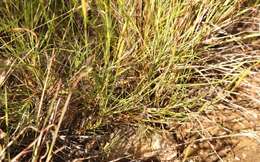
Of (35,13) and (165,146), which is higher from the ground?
(35,13)

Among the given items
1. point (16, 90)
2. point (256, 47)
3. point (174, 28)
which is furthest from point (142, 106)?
point (256, 47)

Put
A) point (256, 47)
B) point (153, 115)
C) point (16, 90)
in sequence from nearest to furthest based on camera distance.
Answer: point (16, 90), point (153, 115), point (256, 47)

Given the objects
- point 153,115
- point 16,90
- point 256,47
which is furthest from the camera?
point 256,47

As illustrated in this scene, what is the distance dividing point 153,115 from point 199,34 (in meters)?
0.28

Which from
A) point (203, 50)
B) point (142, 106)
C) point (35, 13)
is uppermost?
point (35, 13)

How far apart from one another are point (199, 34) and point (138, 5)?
0.20 m

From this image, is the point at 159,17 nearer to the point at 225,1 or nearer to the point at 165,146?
the point at 225,1

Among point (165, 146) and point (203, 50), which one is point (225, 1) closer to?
point (203, 50)

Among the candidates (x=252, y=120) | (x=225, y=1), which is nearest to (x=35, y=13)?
(x=225, y=1)

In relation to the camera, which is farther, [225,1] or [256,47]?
[256,47]

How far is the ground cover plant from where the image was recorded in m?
1.26

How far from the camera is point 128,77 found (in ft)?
4.46

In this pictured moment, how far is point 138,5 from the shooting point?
1.34 m

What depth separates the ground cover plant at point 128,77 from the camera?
49.6 inches
